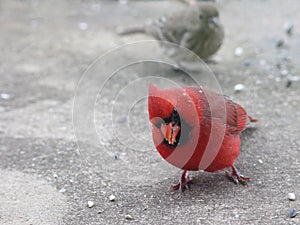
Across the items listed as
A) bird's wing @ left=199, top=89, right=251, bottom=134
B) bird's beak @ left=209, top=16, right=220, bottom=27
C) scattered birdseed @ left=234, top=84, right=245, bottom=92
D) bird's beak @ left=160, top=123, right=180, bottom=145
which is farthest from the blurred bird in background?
bird's beak @ left=160, top=123, right=180, bottom=145

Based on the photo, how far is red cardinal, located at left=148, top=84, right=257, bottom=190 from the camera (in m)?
3.26

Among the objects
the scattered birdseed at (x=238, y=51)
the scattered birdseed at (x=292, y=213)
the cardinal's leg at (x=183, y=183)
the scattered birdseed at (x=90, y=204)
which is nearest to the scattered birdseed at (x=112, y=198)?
the scattered birdseed at (x=90, y=204)

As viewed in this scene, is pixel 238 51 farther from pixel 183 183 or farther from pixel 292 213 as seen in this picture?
pixel 292 213

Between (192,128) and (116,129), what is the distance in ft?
6.42

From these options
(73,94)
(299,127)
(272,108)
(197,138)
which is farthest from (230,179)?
(73,94)

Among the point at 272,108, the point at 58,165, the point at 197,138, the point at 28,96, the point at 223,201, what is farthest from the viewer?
the point at 28,96

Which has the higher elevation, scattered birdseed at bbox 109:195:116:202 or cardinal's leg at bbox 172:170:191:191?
cardinal's leg at bbox 172:170:191:191

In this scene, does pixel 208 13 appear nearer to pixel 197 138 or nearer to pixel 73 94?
pixel 73 94

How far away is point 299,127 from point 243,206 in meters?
1.67

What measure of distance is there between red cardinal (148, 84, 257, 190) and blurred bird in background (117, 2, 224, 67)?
8.87 feet

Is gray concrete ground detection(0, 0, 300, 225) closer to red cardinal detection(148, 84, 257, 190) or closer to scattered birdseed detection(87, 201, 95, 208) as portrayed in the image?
scattered birdseed detection(87, 201, 95, 208)

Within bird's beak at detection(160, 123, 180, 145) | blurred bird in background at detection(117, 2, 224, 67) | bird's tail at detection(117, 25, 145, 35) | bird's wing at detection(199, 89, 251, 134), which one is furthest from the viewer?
bird's tail at detection(117, 25, 145, 35)

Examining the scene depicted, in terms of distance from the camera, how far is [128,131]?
519 centimetres

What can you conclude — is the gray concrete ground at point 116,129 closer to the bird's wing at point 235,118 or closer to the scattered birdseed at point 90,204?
the scattered birdseed at point 90,204
